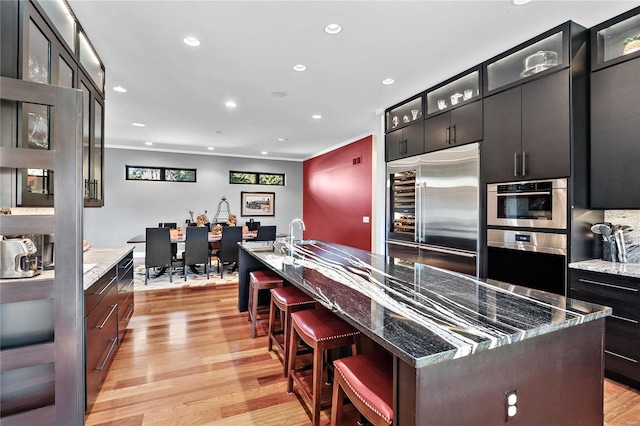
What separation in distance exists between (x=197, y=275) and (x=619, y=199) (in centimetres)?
587

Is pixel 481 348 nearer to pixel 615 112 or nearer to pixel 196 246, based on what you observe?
Answer: pixel 615 112

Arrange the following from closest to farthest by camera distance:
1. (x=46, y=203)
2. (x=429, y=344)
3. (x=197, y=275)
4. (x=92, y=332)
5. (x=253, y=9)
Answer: (x=429, y=344) → (x=46, y=203) → (x=92, y=332) → (x=253, y=9) → (x=197, y=275)

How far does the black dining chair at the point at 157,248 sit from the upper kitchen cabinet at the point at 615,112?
551 cm

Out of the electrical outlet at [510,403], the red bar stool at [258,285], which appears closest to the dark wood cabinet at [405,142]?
the red bar stool at [258,285]

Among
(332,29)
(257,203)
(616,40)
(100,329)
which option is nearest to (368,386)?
(100,329)

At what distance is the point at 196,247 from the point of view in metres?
5.44

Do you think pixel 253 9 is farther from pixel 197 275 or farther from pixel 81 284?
pixel 197 275

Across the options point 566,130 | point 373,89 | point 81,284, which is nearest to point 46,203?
point 81,284

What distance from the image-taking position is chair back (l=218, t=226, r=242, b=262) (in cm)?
568

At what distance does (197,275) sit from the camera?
5.82m

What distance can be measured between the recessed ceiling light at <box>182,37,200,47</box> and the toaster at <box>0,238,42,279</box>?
2.07 meters

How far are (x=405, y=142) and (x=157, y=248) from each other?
4.26 m

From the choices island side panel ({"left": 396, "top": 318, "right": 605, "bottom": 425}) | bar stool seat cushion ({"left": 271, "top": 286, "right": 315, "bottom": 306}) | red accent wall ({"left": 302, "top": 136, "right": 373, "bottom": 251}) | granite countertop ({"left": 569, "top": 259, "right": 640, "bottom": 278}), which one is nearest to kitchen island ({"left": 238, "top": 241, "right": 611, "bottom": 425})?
island side panel ({"left": 396, "top": 318, "right": 605, "bottom": 425})

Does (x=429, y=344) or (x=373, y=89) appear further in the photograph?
(x=373, y=89)
